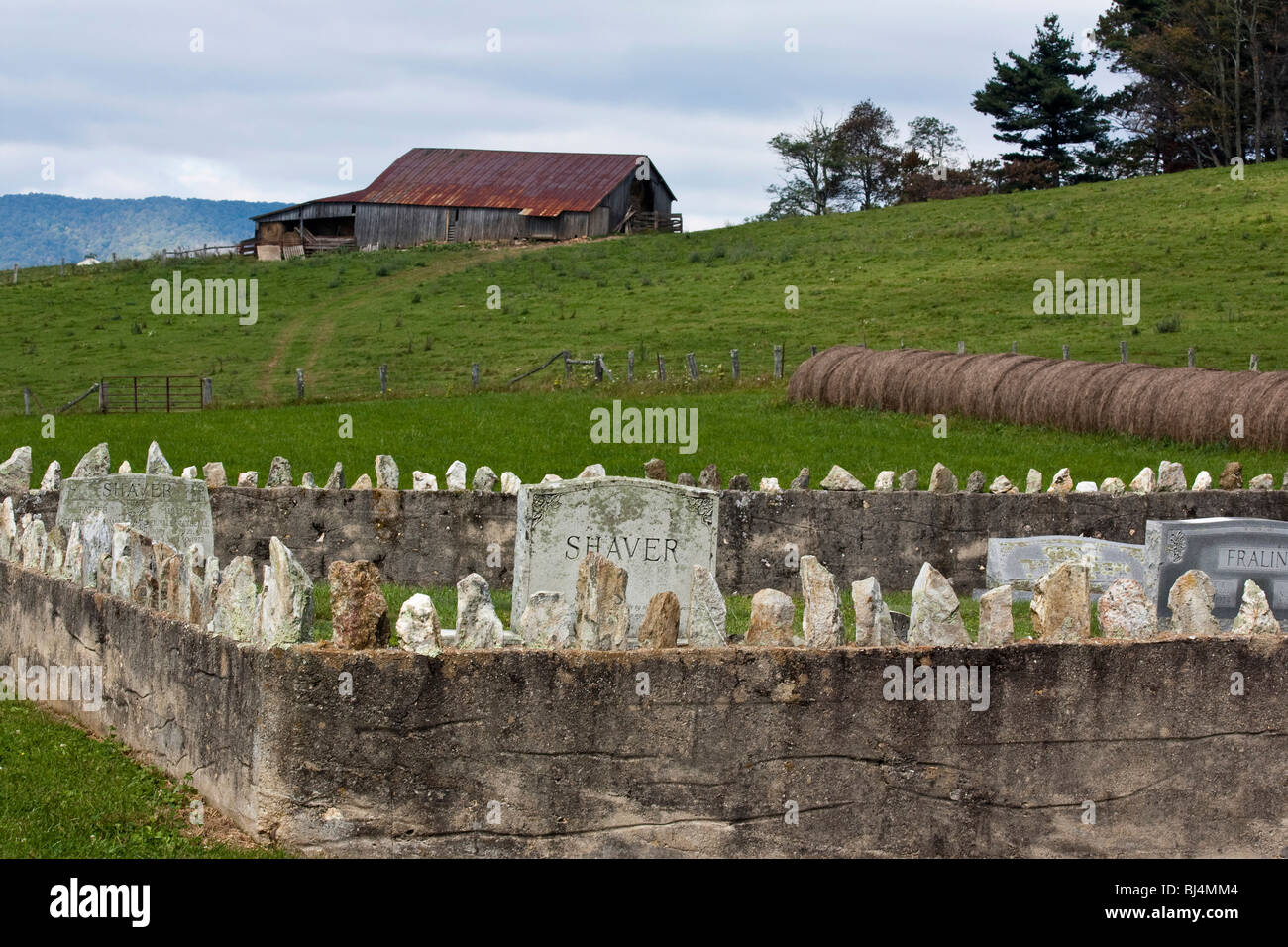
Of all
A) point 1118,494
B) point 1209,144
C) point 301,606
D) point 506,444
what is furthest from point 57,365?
point 1209,144

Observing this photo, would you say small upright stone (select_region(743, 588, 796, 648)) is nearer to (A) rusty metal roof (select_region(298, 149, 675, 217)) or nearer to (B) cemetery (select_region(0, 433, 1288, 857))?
(B) cemetery (select_region(0, 433, 1288, 857))

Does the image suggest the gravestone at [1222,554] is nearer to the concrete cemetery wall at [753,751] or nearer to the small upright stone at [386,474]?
the concrete cemetery wall at [753,751]

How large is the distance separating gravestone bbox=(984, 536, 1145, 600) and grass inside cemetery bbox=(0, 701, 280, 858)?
8.85 meters

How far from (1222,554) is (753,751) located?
6.43 meters

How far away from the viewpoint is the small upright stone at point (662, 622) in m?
7.39

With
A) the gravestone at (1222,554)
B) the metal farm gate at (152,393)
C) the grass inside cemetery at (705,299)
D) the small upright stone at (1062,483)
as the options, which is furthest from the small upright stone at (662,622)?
the metal farm gate at (152,393)

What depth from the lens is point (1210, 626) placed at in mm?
7766

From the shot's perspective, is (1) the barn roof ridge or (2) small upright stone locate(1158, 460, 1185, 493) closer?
(2) small upright stone locate(1158, 460, 1185, 493)

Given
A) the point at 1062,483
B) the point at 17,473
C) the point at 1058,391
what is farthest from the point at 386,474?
the point at 1058,391

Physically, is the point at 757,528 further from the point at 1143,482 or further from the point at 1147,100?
the point at 1147,100

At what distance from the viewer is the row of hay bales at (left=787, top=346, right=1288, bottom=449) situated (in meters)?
23.2

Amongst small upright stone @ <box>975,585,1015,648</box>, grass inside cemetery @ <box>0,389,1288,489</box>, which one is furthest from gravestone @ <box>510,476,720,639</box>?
grass inside cemetery @ <box>0,389,1288,489</box>

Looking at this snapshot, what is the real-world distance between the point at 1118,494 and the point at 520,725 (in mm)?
10032

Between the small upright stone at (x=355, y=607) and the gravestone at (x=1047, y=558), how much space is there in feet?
28.7
